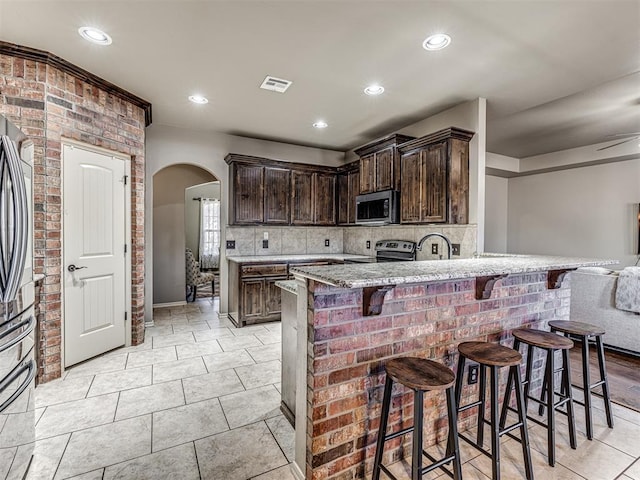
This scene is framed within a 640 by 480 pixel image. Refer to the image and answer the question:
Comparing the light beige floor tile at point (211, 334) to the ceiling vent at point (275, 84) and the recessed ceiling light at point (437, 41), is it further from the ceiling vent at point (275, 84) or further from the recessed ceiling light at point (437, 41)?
the recessed ceiling light at point (437, 41)

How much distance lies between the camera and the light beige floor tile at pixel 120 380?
2.61 m

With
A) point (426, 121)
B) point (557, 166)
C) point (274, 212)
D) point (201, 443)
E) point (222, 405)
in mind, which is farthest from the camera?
point (557, 166)

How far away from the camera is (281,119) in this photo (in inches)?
162

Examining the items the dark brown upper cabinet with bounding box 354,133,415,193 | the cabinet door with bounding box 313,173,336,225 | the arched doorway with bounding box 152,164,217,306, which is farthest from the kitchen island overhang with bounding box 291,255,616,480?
the arched doorway with bounding box 152,164,217,306

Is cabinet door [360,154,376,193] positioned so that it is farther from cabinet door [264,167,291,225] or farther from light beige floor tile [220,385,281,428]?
light beige floor tile [220,385,281,428]

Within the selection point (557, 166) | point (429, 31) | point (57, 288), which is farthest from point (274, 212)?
point (557, 166)

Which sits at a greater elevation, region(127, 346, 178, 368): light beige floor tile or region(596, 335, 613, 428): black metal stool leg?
region(596, 335, 613, 428): black metal stool leg

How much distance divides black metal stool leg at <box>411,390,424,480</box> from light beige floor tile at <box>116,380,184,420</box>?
1833 millimetres

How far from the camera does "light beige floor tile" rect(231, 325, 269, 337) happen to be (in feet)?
→ 13.2

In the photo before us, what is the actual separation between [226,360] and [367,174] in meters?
3.03

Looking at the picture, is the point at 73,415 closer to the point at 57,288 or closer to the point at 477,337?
the point at 57,288

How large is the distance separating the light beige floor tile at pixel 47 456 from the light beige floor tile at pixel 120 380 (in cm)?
57

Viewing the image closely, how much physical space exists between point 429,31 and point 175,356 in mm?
3724

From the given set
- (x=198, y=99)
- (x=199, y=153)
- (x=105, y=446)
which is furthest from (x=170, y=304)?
(x=105, y=446)
